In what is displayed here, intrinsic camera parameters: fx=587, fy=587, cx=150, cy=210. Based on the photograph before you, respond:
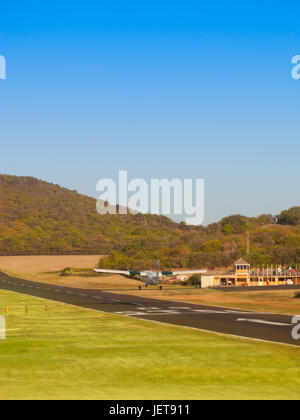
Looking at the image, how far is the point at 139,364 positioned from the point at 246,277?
7761cm

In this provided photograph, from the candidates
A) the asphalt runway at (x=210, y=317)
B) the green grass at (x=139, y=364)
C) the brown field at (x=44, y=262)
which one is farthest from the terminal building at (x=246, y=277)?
the green grass at (x=139, y=364)

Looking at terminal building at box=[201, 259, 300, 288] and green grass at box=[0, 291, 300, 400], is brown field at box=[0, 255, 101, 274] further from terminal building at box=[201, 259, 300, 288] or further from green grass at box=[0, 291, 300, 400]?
green grass at box=[0, 291, 300, 400]

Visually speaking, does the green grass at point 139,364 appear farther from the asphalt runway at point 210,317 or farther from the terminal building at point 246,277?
the terminal building at point 246,277

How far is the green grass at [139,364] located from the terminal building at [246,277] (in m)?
59.3

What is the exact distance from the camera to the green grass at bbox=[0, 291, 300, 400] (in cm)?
1694

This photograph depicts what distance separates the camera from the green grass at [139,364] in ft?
55.6

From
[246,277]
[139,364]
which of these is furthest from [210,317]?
[246,277]

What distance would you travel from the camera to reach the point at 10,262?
157750mm

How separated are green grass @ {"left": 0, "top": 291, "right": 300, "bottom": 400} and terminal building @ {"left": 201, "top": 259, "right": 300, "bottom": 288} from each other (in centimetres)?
5932

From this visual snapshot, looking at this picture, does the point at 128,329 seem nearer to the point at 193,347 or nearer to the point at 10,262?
the point at 193,347

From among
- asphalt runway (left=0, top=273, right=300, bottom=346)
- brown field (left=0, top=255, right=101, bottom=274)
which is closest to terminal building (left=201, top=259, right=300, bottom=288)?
asphalt runway (left=0, top=273, right=300, bottom=346)

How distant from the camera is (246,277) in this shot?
321ft
